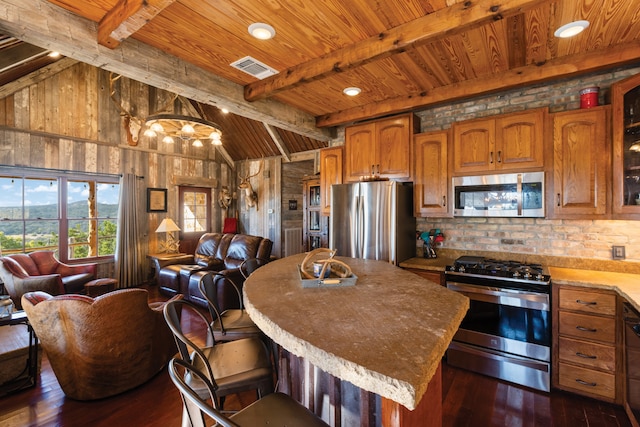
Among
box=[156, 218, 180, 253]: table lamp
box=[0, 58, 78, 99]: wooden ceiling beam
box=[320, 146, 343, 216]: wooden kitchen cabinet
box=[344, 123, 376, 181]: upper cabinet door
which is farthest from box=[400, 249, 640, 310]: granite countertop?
box=[0, 58, 78, 99]: wooden ceiling beam

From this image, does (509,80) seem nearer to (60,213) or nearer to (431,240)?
(431,240)

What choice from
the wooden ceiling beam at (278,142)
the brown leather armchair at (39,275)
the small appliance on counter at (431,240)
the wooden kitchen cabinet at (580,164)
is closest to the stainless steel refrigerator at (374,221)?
the small appliance on counter at (431,240)

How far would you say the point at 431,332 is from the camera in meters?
1.02

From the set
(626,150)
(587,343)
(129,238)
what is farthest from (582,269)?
(129,238)

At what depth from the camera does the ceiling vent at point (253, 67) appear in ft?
8.08

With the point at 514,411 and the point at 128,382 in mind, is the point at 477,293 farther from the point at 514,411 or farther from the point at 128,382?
the point at 128,382

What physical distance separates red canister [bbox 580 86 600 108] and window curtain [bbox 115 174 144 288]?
265 inches

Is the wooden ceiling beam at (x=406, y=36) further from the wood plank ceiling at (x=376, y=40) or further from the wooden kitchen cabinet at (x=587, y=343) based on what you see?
the wooden kitchen cabinet at (x=587, y=343)

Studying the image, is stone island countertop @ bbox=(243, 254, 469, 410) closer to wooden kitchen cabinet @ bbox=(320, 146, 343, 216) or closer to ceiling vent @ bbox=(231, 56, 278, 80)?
ceiling vent @ bbox=(231, 56, 278, 80)

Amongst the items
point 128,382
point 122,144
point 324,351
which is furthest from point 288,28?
point 122,144

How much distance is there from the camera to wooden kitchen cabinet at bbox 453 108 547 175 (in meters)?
2.59

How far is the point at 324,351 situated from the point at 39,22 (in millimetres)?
2416

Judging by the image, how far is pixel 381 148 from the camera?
3.50 metres

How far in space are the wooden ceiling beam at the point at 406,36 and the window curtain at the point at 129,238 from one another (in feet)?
14.5
